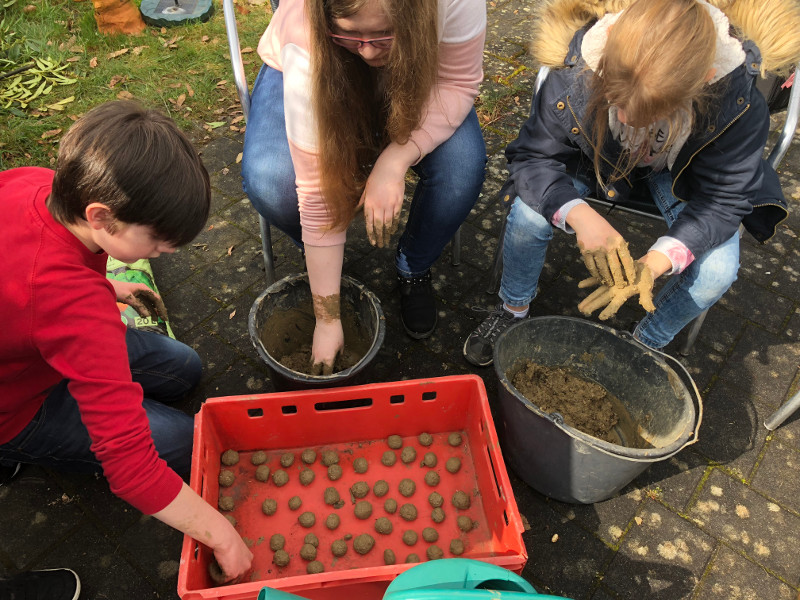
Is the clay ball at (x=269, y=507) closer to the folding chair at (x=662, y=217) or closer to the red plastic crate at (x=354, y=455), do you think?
the red plastic crate at (x=354, y=455)

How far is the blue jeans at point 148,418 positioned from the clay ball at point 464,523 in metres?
0.88

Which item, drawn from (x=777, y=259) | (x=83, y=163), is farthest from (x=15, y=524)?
(x=777, y=259)

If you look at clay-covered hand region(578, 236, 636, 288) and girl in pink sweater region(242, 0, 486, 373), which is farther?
clay-covered hand region(578, 236, 636, 288)

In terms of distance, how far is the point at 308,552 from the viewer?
1.73 m

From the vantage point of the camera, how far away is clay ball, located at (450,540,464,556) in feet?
5.72

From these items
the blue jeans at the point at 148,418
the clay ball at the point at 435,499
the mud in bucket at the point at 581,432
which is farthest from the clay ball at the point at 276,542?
the mud in bucket at the point at 581,432

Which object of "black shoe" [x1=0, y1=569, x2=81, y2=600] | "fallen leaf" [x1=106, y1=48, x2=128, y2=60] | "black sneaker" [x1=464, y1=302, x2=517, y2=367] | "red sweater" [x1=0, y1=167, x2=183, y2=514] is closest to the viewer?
"red sweater" [x1=0, y1=167, x2=183, y2=514]

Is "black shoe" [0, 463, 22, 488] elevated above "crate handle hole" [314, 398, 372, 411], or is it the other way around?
"crate handle hole" [314, 398, 372, 411]

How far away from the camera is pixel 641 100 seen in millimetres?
1412

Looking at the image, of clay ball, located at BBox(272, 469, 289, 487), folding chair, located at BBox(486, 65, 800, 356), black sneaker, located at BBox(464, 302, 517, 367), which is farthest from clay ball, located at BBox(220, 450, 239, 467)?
folding chair, located at BBox(486, 65, 800, 356)

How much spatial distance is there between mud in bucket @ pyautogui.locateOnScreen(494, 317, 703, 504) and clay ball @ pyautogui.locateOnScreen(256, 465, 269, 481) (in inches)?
30.8

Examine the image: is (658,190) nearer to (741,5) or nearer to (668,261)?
(668,261)

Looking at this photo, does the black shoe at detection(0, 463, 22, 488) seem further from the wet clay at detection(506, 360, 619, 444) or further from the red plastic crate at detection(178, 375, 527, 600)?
the wet clay at detection(506, 360, 619, 444)

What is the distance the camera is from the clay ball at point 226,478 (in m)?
1.85
